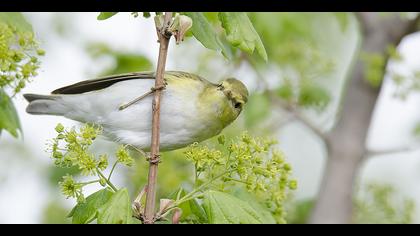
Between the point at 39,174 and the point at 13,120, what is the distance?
3636 millimetres

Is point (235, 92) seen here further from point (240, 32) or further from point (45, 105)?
point (45, 105)

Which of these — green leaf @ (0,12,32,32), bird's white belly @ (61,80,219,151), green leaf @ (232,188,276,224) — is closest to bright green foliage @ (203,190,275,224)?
green leaf @ (232,188,276,224)

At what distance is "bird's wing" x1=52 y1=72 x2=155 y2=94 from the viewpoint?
2748 millimetres

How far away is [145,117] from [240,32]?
1.90ft

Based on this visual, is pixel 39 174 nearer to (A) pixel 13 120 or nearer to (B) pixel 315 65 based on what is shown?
(B) pixel 315 65

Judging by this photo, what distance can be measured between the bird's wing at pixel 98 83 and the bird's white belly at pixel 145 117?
20 millimetres

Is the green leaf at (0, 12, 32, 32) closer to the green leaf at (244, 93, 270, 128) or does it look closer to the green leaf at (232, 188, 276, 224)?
the green leaf at (232, 188, 276, 224)

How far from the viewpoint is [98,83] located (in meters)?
2.86

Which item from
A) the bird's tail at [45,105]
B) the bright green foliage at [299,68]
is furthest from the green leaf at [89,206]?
the bright green foliage at [299,68]

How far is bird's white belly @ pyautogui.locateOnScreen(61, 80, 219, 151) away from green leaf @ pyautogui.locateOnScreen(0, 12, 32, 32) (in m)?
0.45

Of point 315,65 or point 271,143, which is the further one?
point 315,65

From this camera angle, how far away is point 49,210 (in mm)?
5734
